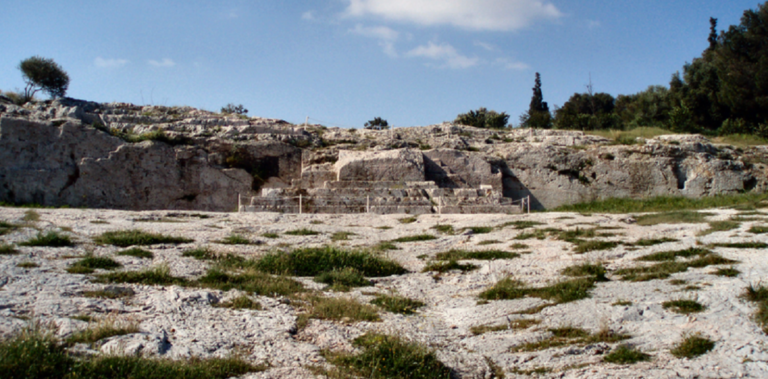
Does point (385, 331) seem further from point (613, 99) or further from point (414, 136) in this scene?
point (613, 99)

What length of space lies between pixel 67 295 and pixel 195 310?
4.18ft

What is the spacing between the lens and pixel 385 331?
5.26 m

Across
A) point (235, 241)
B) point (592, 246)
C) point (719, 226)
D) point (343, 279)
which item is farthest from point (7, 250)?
point (719, 226)

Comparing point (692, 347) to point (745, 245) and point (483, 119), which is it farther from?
point (483, 119)

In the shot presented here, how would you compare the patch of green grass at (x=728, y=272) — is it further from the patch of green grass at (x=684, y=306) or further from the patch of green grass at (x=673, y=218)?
the patch of green grass at (x=673, y=218)

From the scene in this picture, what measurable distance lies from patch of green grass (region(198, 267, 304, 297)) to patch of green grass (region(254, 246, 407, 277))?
54 centimetres

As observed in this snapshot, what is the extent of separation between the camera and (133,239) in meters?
8.77

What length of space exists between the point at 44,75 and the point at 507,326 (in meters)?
22.0

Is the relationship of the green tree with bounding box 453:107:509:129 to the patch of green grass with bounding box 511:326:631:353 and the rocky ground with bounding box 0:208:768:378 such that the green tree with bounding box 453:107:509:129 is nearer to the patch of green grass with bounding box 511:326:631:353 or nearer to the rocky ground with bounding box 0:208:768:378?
the rocky ground with bounding box 0:208:768:378

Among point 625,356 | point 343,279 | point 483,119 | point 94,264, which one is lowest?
point 625,356

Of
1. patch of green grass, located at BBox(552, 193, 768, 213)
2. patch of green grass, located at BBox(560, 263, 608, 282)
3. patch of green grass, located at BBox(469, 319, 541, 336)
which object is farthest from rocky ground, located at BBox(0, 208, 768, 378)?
patch of green grass, located at BBox(552, 193, 768, 213)

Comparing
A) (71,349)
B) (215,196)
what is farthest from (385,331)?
(215,196)

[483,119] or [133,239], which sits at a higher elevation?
[483,119]

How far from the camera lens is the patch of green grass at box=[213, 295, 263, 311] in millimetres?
5680
